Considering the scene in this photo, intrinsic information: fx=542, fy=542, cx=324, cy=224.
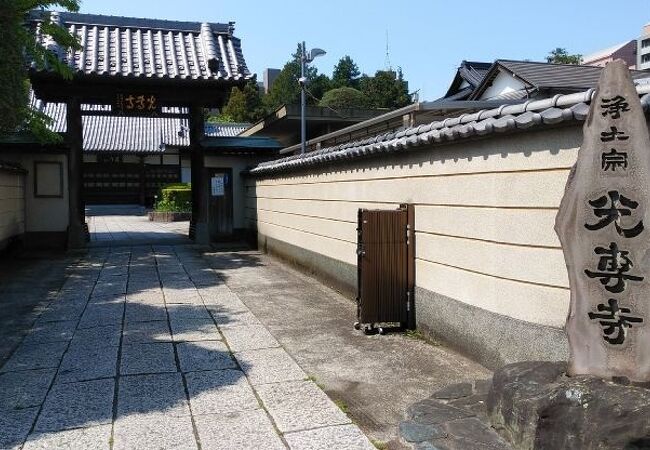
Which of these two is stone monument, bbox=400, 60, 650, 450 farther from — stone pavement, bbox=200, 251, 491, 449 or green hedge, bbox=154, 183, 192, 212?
green hedge, bbox=154, 183, 192, 212

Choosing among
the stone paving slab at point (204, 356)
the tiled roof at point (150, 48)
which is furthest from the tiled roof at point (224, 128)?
the stone paving slab at point (204, 356)

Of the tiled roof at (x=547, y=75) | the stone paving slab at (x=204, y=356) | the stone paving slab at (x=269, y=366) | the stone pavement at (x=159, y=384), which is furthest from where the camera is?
the tiled roof at (x=547, y=75)

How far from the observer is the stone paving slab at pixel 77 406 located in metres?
4.08

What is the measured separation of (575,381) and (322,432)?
5.73 feet

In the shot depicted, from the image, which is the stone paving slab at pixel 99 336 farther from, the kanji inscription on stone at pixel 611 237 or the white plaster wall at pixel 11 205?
the white plaster wall at pixel 11 205

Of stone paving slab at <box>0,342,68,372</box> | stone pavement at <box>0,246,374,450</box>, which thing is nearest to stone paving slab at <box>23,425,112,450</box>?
stone pavement at <box>0,246,374,450</box>

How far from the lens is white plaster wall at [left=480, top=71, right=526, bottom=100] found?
1879 cm

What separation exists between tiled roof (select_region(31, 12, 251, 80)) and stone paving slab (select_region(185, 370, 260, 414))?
10741 millimetres

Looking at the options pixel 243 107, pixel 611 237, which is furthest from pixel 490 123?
pixel 243 107

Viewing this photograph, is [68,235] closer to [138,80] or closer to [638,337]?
[138,80]

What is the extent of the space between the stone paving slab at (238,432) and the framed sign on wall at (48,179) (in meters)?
12.5

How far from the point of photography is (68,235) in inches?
564

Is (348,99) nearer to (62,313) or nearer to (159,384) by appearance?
(62,313)

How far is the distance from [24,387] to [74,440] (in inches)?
54.7
